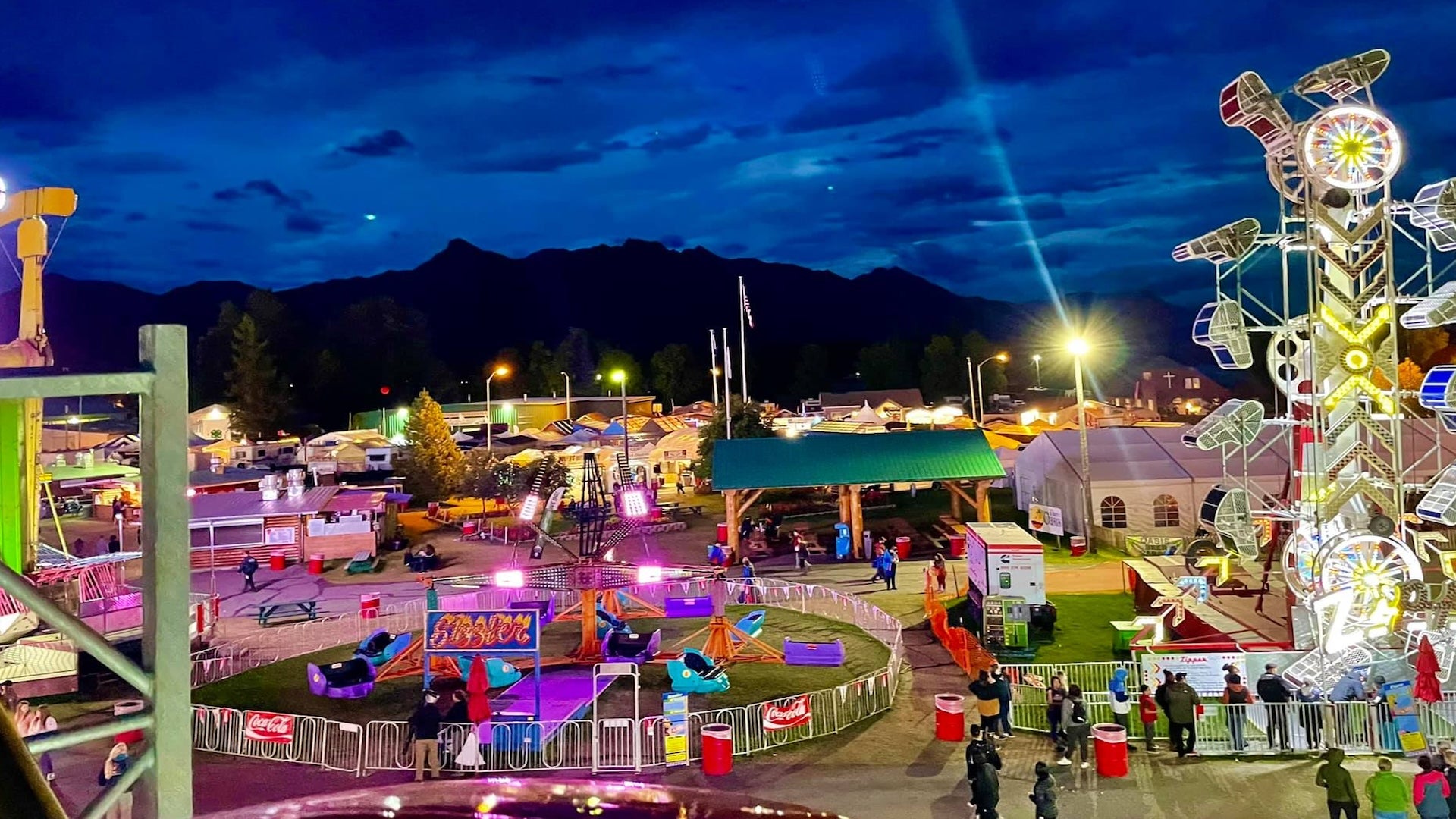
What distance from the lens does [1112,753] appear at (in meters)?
12.9

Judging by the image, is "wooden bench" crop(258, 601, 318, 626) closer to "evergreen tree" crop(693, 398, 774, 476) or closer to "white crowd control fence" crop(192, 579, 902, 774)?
"white crowd control fence" crop(192, 579, 902, 774)

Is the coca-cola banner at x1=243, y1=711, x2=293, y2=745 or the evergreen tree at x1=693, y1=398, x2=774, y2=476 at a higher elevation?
the evergreen tree at x1=693, y1=398, x2=774, y2=476

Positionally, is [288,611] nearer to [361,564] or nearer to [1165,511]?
[361,564]

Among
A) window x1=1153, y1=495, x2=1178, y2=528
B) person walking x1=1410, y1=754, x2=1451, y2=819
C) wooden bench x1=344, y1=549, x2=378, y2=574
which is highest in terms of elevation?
window x1=1153, y1=495, x2=1178, y2=528

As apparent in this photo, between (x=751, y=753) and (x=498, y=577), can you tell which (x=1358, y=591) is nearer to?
(x=751, y=753)

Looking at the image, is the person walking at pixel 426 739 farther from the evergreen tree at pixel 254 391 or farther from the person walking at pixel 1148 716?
the evergreen tree at pixel 254 391

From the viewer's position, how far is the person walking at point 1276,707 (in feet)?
44.9

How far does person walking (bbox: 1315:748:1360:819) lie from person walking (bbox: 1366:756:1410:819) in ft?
0.76

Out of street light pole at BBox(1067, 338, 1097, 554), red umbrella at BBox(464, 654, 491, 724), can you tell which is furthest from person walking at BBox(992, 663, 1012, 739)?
street light pole at BBox(1067, 338, 1097, 554)

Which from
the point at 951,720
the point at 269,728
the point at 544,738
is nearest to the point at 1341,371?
the point at 951,720

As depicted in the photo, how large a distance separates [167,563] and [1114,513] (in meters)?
31.8

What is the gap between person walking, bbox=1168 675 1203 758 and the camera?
13.4m

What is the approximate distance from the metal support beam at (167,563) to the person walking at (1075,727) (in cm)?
1263

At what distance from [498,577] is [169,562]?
16.3m
